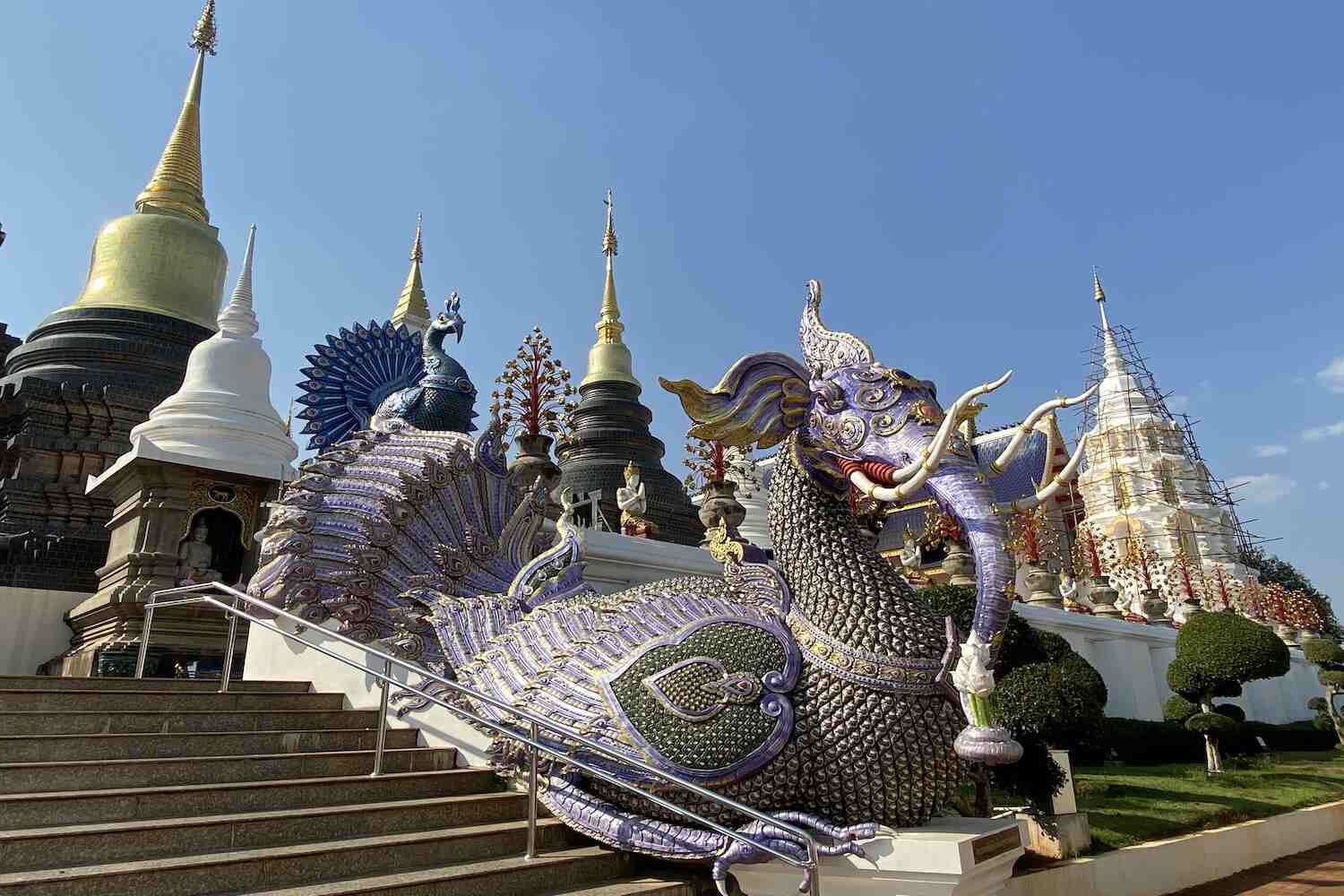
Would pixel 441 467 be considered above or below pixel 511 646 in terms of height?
above

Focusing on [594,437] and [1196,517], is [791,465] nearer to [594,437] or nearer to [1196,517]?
[594,437]

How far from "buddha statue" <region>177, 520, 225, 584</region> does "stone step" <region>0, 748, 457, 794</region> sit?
645cm

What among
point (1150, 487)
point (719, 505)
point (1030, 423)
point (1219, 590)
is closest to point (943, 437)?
point (1030, 423)

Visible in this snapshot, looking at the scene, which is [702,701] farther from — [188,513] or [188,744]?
[188,513]

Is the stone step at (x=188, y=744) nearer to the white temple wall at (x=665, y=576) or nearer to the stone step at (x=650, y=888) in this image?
the white temple wall at (x=665, y=576)

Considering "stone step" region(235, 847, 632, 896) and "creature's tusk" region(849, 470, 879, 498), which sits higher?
"creature's tusk" region(849, 470, 879, 498)

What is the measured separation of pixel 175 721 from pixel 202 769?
2.59 feet

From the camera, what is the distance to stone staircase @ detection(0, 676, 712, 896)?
11.3 feet

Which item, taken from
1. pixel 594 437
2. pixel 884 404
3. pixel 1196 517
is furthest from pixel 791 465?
pixel 1196 517

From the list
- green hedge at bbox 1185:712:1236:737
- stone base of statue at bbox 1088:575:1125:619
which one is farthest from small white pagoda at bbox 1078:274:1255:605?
green hedge at bbox 1185:712:1236:737

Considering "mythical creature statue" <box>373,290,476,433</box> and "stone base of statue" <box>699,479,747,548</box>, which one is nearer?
"mythical creature statue" <box>373,290,476,433</box>

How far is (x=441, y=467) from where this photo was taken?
7.00 metres

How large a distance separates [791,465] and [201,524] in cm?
969

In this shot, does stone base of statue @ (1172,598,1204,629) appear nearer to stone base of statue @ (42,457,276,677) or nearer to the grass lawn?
the grass lawn
